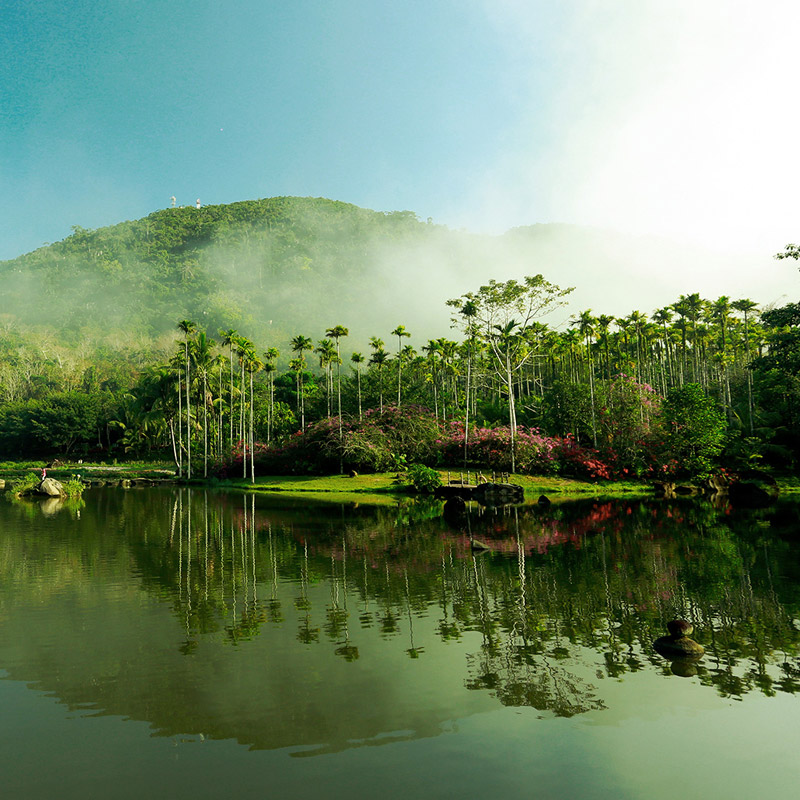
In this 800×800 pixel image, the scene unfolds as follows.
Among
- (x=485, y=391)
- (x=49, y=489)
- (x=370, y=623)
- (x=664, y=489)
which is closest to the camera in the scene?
(x=370, y=623)

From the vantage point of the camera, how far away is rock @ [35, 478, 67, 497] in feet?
123

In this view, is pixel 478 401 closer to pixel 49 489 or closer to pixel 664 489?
pixel 664 489

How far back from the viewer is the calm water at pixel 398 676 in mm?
5473

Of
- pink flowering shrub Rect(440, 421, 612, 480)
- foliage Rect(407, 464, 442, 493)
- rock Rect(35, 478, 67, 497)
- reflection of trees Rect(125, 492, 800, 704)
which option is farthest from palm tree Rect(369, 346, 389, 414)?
reflection of trees Rect(125, 492, 800, 704)

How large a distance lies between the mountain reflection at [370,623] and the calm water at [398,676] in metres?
0.05

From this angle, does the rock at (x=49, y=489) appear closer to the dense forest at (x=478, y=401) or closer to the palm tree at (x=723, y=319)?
the dense forest at (x=478, y=401)

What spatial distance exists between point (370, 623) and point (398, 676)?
7.87 ft

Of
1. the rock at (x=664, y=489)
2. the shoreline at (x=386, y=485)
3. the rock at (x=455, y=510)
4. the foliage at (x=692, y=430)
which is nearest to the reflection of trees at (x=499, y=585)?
the rock at (x=455, y=510)

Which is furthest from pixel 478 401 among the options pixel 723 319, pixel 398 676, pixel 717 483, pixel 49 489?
pixel 398 676

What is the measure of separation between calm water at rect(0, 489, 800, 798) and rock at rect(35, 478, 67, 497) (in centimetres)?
2409

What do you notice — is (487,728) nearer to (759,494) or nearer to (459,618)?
(459,618)

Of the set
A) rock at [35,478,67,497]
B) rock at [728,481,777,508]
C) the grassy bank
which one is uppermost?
rock at [35,478,67,497]

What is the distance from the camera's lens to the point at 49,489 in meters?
37.4

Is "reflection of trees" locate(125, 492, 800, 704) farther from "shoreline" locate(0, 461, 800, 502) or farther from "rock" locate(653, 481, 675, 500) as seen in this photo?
"shoreline" locate(0, 461, 800, 502)
